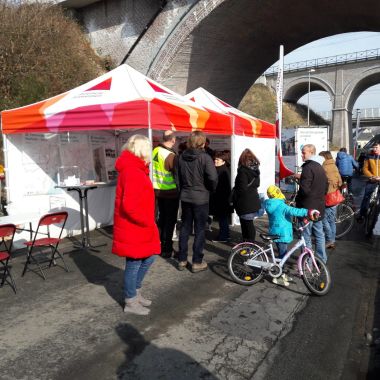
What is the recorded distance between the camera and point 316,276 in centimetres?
454

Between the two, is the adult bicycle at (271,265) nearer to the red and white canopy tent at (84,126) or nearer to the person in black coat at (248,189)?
the person in black coat at (248,189)

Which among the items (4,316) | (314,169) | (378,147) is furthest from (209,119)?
(4,316)

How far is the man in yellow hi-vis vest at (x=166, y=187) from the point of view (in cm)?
577

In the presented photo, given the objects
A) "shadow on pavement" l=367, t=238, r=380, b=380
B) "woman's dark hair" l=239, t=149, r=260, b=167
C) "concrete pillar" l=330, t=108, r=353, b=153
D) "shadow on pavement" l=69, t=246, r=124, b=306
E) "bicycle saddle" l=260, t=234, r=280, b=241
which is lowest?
"shadow on pavement" l=367, t=238, r=380, b=380

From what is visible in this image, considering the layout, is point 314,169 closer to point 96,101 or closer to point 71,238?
point 96,101

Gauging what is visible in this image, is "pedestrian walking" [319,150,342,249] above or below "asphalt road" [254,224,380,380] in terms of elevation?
→ above

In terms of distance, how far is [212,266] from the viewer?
554 centimetres

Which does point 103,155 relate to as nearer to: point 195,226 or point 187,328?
point 195,226

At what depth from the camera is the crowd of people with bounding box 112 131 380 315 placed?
3.64 m

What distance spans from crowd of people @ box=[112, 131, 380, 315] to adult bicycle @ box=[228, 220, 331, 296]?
0.23m

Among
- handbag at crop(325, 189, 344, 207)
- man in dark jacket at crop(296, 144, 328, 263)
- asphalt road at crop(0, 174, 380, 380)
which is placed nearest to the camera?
asphalt road at crop(0, 174, 380, 380)

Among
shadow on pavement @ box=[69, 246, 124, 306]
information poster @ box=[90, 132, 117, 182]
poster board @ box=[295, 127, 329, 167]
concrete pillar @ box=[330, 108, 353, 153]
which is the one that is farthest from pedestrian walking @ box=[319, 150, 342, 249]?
concrete pillar @ box=[330, 108, 353, 153]

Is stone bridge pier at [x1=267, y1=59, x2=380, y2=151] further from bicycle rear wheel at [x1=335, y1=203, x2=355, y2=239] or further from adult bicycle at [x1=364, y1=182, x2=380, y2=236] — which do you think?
adult bicycle at [x1=364, y1=182, x2=380, y2=236]

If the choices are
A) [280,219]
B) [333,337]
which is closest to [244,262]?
[280,219]
